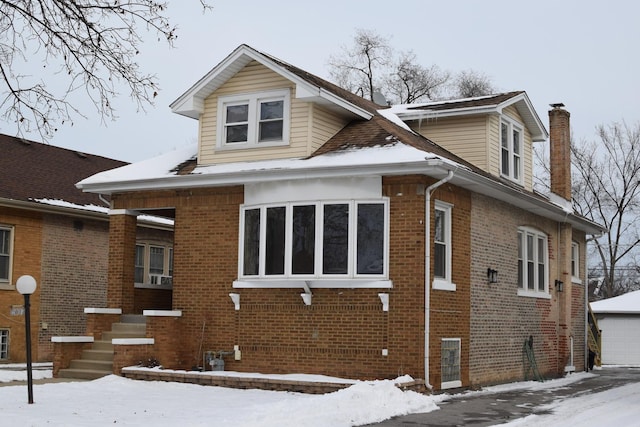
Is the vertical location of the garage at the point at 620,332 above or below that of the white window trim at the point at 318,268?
below

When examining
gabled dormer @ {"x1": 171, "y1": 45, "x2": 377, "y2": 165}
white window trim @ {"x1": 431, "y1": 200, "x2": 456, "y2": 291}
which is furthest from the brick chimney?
white window trim @ {"x1": 431, "y1": 200, "x2": 456, "y2": 291}

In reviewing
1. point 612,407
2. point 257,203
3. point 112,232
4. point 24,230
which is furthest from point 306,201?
point 24,230

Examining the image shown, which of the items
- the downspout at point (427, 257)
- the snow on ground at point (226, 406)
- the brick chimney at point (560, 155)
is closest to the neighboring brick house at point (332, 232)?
the downspout at point (427, 257)

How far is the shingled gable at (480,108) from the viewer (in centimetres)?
2008

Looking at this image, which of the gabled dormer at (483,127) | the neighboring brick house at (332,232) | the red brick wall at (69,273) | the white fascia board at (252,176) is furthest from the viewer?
the red brick wall at (69,273)

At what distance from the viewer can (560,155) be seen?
2408cm

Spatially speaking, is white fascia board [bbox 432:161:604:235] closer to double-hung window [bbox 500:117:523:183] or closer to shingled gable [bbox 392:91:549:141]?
double-hung window [bbox 500:117:523:183]

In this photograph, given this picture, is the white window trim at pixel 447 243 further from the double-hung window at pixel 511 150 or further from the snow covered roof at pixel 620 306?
the snow covered roof at pixel 620 306

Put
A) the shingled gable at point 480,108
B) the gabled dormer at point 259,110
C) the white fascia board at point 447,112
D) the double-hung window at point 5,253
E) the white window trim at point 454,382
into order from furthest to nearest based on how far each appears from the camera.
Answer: the double-hung window at point 5,253
the shingled gable at point 480,108
the white fascia board at point 447,112
the gabled dormer at point 259,110
the white window trim at point 454,382

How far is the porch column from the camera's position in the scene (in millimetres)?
19484

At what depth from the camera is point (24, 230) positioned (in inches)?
923

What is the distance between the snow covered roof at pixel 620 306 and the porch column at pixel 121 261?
2180cm

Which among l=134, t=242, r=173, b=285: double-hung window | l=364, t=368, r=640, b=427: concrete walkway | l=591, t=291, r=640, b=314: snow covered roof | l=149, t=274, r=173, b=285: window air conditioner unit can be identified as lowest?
l=364, t=368, r=640, b=427: concrete walkway

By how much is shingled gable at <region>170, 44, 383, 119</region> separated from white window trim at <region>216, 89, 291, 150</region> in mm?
450
